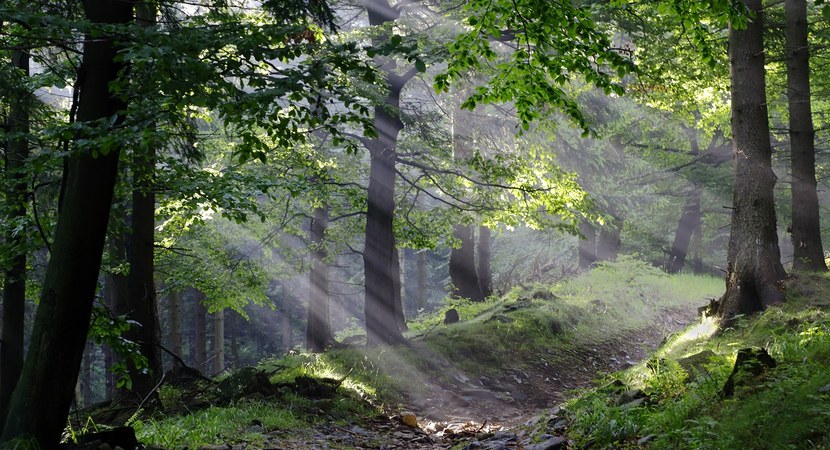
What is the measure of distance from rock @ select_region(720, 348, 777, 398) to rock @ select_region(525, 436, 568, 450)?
4.91 feet

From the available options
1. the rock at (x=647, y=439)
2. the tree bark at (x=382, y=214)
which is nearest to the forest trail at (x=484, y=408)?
the rock at (x=647, y=439)

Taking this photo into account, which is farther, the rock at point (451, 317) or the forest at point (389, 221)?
the rock at point (451, 317)

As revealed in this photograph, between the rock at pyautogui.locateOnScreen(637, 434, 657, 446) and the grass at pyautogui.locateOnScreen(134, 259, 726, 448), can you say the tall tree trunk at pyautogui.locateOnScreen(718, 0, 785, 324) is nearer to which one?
the grass at pyautogui.locateOnScreen(134, 259, 726, 448)

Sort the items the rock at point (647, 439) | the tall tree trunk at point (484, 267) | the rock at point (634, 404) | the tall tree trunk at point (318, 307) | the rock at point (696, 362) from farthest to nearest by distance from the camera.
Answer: the tall tree trunk at point (484, 267)
the tall tree trunk at point (318, 307)
the rock at point (696, 362)
the rock at point (634, 404)
the rock at point (647, 439)

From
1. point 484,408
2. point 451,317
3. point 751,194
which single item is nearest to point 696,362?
point 751,194

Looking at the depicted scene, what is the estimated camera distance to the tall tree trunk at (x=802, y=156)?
37.6 ft

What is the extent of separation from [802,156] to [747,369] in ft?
28.9

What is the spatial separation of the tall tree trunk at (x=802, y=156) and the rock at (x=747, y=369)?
739cm

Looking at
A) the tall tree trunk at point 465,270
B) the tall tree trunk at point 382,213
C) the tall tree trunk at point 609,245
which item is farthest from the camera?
the tall tree trunk at point 609,245

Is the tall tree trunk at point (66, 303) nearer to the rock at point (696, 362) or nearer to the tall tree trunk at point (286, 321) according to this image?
the rock at point (696, 362)

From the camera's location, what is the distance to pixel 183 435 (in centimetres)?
648

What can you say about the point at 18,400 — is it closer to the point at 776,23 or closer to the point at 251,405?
the point at 251,405

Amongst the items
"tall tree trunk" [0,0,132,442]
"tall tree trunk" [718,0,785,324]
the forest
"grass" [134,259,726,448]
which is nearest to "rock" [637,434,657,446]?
the forest

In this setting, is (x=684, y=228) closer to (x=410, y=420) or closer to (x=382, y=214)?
(x=382, y=214)
